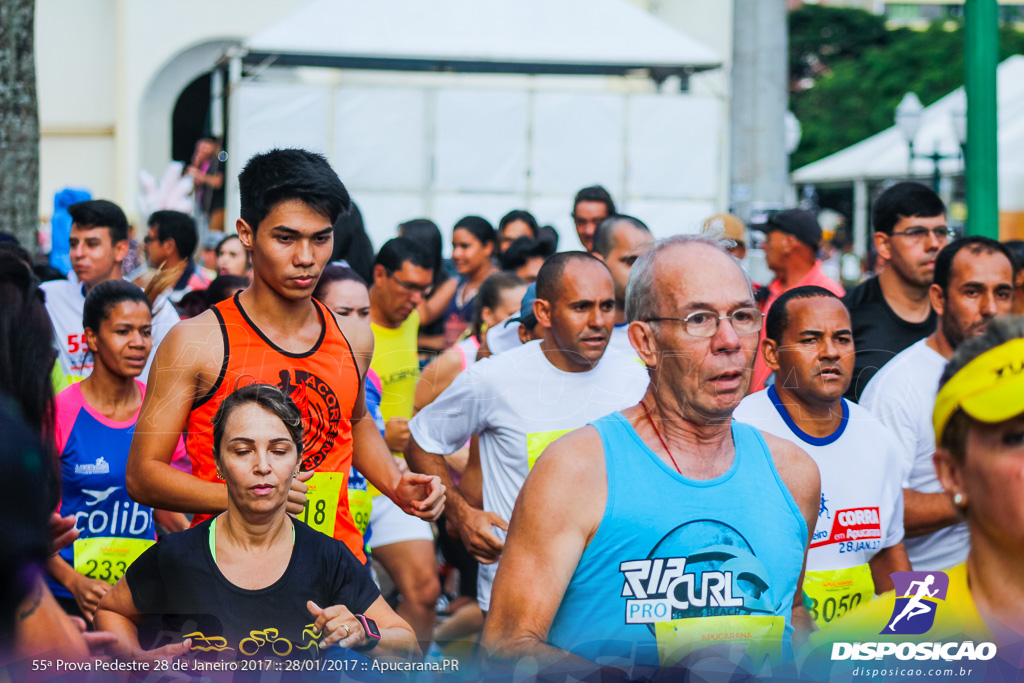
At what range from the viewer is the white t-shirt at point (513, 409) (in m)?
3.81

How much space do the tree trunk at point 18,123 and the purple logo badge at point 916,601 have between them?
585 centimetres

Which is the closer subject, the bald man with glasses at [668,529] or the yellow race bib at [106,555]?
the bald man with glasses at [668,529]

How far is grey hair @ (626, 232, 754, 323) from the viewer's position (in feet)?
8.13

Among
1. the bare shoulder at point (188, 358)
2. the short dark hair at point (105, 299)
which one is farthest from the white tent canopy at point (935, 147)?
the bare shoulder at point (188, 358)

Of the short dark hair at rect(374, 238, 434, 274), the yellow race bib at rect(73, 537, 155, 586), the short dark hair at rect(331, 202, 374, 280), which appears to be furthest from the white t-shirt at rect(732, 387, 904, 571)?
the short dark hair at rect(331, 202, 374, 280)

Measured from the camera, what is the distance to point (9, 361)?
71.7 inches

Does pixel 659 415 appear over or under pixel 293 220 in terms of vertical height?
under

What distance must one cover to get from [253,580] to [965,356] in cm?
165

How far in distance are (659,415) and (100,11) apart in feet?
65.5

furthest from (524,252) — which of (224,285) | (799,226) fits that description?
(224,285)

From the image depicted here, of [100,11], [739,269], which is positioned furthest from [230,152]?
[739,269]

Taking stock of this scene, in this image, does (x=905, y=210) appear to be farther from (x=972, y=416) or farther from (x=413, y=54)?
(x=413, y=54)

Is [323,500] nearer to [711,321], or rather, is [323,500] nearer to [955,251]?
[711,321]

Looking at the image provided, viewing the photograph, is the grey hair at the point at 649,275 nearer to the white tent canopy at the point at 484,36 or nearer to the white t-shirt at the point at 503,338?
the white t-shirt at the point at 503,338
